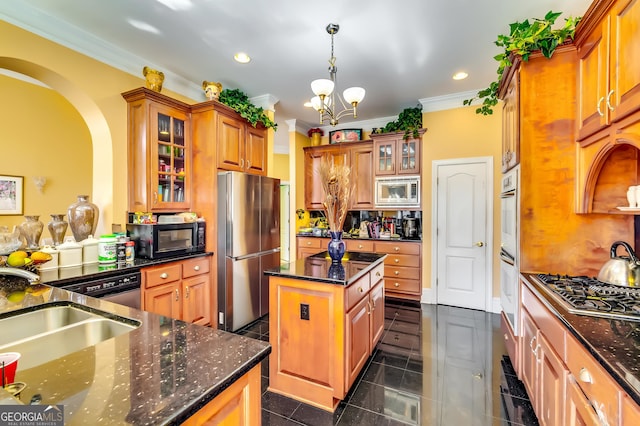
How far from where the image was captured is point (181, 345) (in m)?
0.92

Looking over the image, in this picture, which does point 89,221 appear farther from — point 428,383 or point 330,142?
point 330,142

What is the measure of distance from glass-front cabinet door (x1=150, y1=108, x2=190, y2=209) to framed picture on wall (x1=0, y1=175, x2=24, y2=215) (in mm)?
2458

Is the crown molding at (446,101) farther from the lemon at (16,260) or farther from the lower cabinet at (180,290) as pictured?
the lemon at (16,260)

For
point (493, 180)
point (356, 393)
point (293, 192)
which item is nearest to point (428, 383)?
point (356, 393)

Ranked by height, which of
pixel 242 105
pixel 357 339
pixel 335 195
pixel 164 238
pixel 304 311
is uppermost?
pixel 242 105

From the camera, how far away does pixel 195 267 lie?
116 inches

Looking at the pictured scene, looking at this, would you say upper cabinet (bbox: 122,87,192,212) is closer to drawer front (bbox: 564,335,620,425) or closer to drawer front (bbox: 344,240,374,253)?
drawer front (bbox: 344,240,374,253)

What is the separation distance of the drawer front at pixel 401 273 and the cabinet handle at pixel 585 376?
9.97 feet

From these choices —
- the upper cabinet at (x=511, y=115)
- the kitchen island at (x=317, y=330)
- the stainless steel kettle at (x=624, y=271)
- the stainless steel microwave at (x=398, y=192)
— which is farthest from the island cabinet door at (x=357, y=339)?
the stainless steel microwave at (x=398, y=192)

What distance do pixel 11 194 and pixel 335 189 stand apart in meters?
4.49

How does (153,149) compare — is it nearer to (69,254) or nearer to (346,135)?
(69,254)

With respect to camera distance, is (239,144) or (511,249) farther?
(239,144)

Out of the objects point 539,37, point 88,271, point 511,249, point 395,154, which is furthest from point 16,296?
point 395,154

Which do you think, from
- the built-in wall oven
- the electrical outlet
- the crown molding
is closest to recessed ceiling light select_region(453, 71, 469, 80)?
the crown molding
